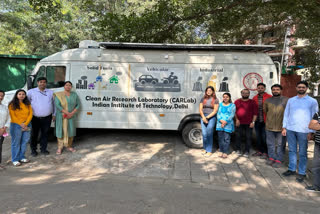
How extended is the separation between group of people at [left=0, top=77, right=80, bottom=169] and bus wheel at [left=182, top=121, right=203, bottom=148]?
274 cm

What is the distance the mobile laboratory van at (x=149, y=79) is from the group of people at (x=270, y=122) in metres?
0.43

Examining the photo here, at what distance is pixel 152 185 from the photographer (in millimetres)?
3898

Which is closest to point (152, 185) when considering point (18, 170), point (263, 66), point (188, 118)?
point (188, 118)

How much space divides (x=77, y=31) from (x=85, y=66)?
519 inches

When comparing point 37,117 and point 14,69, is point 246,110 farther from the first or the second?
point 14,69

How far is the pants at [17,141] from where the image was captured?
4.66m

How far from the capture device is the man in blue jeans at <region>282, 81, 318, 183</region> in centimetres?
403

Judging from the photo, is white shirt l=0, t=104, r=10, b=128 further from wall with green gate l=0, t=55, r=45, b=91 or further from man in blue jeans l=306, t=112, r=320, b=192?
wall with green gate l=0, t=55, r=45, b=91

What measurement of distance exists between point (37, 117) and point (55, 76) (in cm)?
124

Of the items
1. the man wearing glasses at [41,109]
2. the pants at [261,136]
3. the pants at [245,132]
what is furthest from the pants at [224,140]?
the man wearing glasses at [41,109]

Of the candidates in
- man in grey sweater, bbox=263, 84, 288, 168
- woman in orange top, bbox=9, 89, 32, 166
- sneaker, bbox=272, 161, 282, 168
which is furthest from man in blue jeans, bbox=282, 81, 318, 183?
woman in orange top, bbox=9, 89, 32, 166

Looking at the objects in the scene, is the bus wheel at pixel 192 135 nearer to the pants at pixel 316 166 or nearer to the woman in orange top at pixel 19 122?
the pants at pixel 316 166

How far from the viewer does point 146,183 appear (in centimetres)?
399

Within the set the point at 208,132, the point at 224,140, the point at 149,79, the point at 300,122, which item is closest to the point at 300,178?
the point at 300,122
